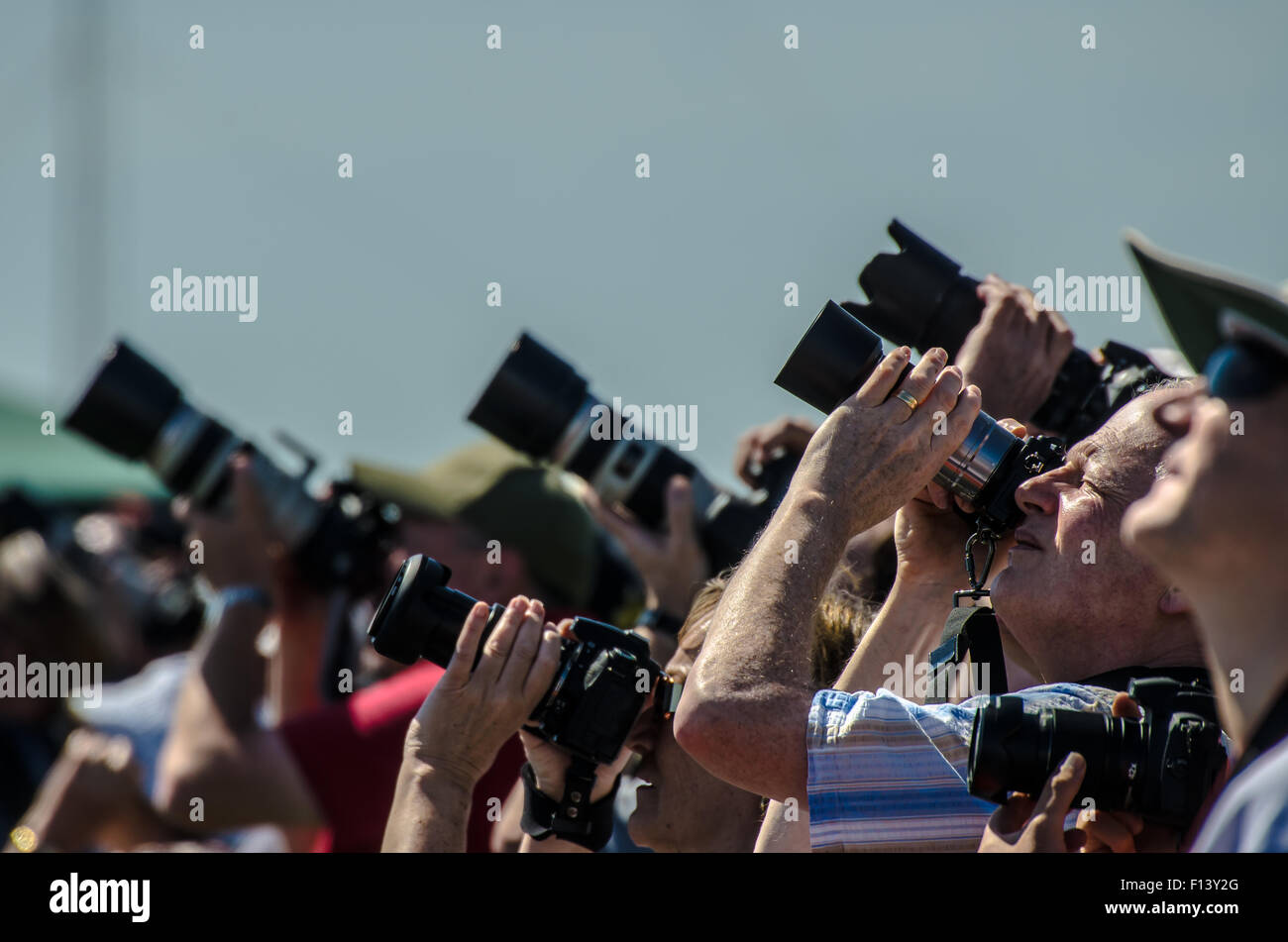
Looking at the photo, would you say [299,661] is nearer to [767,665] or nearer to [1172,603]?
[767,665]

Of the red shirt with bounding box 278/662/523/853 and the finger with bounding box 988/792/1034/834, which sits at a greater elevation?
the finger with bounding box 988/792/1034/834

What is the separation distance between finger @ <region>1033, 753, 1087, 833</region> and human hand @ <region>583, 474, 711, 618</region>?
1.84 m

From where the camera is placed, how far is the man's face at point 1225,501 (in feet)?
4.92

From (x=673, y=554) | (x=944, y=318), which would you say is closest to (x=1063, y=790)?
(x=944, y=318)

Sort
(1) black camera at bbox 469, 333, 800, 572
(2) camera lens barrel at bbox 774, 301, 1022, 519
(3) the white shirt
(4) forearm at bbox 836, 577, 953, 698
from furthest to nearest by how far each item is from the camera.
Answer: (1) black camera at bbox 469, 333, 800, 572 → (4) forearm at bbox 836, 577, 953, 698 → (2) camera lens barrel at bbox 774, 301, 1022, 519 → (3) the white shirt

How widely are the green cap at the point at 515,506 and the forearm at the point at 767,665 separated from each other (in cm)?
205

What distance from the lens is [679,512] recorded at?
380 centimetres

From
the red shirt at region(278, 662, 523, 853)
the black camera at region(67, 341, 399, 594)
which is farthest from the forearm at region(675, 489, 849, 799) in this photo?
the black camera at region(67, 341, 399, 594)

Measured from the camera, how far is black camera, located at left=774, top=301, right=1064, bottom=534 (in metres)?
2.42

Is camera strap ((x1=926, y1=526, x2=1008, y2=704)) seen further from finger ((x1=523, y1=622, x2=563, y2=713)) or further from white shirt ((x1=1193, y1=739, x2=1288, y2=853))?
white shirt ((x1=1193, y1=739, x2=1288, y2=853))

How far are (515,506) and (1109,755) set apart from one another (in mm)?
2660

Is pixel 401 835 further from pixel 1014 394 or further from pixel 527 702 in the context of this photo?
pixel 1014 394

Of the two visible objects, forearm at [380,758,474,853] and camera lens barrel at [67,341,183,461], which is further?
camera lens barrel at [67,341,183,461]
